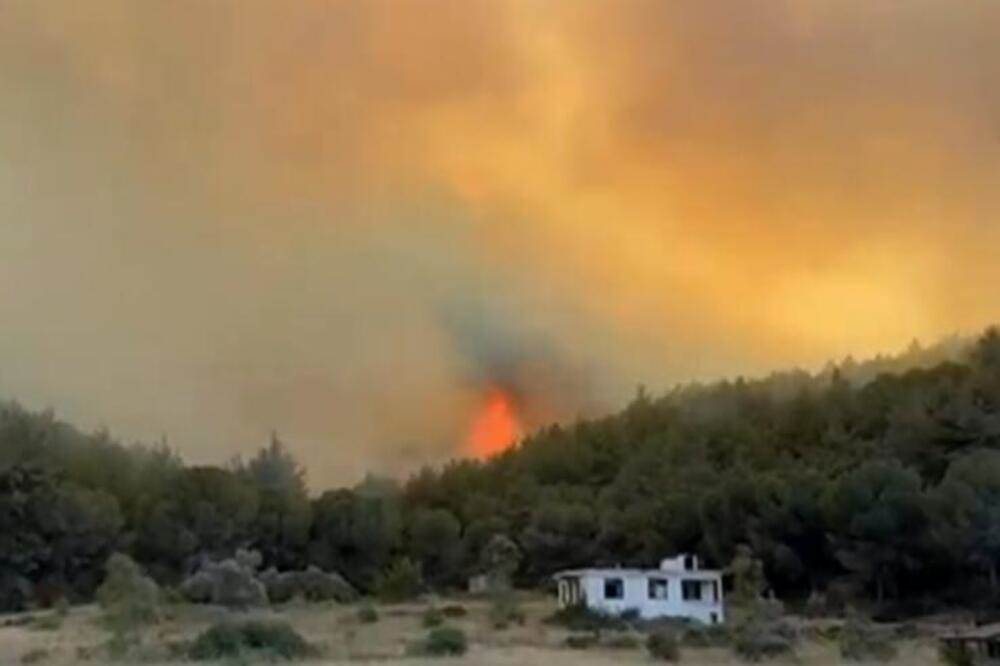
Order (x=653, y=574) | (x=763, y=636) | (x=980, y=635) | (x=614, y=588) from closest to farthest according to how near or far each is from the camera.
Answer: (x=980, y=635) < (x=763, y=636) < (x=614, y=588) < (x=653, y=574)

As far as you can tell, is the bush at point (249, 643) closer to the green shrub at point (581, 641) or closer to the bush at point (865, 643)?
the green shrub at point (581, 641)

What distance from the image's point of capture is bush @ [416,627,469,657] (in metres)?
45.6

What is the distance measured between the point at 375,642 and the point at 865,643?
48.3 feet

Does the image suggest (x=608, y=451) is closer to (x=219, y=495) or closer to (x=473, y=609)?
(x=219, y=495)

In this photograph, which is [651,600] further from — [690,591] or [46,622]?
[46,622]

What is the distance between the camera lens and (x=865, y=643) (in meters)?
49.7

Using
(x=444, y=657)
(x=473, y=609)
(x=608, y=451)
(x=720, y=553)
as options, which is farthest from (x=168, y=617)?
(x=608, y=451)

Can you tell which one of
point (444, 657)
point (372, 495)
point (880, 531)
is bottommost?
point (444, 657)

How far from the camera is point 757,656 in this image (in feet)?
156

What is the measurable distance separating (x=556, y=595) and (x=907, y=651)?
30227 millimetres

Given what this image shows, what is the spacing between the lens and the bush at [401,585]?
7762 centimetres

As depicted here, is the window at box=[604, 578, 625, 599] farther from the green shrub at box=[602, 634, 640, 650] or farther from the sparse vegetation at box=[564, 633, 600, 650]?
the sparse vegetation at box=[564, 633, 600, 650]

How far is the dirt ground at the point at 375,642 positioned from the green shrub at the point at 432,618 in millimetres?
344

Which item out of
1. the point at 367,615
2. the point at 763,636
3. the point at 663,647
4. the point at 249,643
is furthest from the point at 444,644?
the point at 367,615
